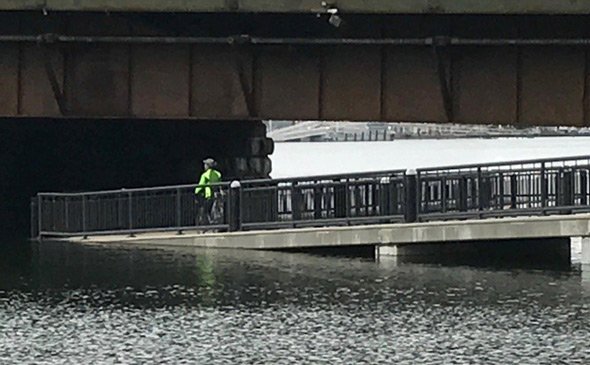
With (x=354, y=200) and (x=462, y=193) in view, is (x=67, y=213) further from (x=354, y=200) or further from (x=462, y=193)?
(x=462, y=193)

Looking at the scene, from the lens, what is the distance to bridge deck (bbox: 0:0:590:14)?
30812 mm

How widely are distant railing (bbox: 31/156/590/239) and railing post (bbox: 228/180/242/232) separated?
0.02 m

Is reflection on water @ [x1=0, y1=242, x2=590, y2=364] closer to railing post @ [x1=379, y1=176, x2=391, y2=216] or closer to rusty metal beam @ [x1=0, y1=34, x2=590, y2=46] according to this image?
railing post @ [x1=379, y1=176, x2=391, y2=216]

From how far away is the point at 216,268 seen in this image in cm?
3073

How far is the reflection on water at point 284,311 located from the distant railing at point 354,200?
4.70ft

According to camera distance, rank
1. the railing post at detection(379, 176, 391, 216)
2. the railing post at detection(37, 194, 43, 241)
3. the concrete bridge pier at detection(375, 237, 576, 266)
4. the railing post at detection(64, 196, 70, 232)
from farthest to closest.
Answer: the railing post at detection(37, 194, 43, 241) → the railing post at detection(64, 196, 70, 232) → the railing post at detection(379, 176, 391, 216) → the concrete bridge pier at detection(375, 237, 576, 266)

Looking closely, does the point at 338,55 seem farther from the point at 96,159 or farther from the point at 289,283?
the point at 96,159

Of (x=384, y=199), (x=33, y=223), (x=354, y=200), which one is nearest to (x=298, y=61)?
(x=354, y=200)

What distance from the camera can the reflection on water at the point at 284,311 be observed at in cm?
1958

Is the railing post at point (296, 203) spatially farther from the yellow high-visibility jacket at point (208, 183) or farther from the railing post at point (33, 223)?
the railing post at point (33, 223)

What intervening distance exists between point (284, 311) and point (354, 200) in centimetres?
1072

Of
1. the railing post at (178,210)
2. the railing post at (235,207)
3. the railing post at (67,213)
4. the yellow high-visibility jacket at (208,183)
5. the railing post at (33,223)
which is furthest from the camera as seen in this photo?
the railing post at (33,223)

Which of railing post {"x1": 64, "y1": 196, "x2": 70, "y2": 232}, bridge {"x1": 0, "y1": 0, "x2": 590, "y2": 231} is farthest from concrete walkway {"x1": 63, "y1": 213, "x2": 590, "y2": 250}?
railing post {"x1": 64, "y1": 196, "x2": 70, "y2": 232}

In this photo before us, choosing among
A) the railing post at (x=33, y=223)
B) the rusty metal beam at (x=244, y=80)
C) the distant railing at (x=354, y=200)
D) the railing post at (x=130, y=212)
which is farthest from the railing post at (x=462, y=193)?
the railing post at (x=33, y=223)
